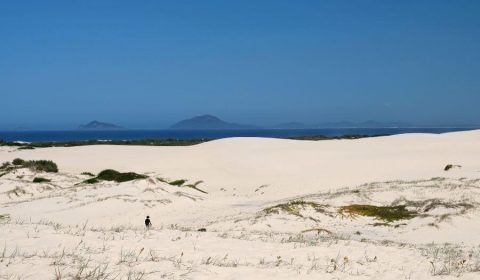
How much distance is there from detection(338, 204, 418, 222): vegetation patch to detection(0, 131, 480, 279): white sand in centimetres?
→ 52

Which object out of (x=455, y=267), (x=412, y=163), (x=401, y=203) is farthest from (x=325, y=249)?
(x=412, y=163)

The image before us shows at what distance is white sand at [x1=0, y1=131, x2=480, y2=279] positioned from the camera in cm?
930

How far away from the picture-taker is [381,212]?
75.0 ft

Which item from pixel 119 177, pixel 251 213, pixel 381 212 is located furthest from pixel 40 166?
pixel 381 212

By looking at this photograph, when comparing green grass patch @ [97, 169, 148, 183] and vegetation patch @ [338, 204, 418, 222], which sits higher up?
green grass patch @ [97, 169, 148, 183]

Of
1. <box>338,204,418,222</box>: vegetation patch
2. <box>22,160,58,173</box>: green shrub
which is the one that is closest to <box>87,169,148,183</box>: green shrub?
<box>22,160,58,173</box>: green shrub

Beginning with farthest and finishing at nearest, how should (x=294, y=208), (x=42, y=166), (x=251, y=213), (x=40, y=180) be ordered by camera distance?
(x=42, y=166), (x=40, y=180), (x=251, y=213), (x=294, y=208)

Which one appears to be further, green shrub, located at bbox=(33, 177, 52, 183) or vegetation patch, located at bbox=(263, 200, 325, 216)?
green shrub, located at bbox=(33, 177, 52, 183)

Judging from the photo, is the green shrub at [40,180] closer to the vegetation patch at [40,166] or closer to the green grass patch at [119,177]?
the green grass patch at [119,177]

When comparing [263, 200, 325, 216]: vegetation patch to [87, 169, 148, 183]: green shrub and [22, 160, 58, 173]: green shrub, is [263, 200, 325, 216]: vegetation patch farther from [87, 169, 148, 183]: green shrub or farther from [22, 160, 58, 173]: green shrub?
[22, 160, 58, 173]: green shrub

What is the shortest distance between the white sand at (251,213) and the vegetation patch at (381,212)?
52 centimetres

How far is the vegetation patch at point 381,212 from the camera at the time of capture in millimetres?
21898

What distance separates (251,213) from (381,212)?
620 cm

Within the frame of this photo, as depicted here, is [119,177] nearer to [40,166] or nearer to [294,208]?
[40,166]
